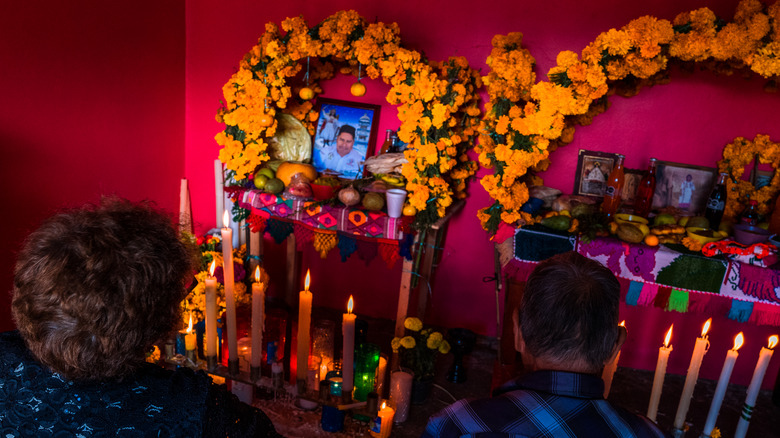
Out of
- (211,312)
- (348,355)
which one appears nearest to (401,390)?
(348,355)

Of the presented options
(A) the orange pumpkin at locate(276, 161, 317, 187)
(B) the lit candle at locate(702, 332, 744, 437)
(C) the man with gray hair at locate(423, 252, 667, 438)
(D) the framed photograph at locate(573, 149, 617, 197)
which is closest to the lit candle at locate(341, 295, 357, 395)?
(C) the man with gray hair at locate(423, 252, 667, 438)

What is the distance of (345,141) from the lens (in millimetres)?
3811

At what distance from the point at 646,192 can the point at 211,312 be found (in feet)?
9.12

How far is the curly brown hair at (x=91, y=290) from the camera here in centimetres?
112

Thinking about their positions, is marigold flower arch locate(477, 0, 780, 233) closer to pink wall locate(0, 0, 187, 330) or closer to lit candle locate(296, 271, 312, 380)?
lit candle locate(296, 271, 312, 380)

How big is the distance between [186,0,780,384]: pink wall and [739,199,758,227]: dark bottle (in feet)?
1.28

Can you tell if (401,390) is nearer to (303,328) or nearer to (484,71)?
(303,328)

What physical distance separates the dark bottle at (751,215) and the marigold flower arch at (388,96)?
1673 mm

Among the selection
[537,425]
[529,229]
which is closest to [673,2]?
[529,229]

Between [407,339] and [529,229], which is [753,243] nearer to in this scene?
[529,229]

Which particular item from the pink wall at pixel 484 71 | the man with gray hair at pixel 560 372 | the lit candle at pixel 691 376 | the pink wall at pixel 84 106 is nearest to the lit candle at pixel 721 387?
the lit candle at pixel 691 376

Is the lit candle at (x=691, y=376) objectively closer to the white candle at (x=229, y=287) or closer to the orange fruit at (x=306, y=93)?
the white candle at (x=229, y=287)

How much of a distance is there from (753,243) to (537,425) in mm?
2556

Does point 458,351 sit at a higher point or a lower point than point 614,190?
lower
